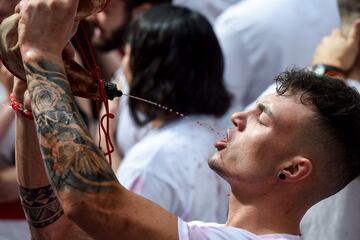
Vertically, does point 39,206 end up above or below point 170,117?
above

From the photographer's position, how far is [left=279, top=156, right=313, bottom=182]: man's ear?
94.4 inches

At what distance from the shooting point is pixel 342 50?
3631mm

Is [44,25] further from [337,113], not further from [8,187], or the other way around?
[8,187]

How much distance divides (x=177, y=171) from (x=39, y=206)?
1.20 meters

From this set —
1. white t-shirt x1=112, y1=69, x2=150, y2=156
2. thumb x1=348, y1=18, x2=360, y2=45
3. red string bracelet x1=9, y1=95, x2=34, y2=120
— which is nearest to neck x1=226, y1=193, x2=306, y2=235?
red string bracelet x1=9, y1=95, x2=34, y2=120

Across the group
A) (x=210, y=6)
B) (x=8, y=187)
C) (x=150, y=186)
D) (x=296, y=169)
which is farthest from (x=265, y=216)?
(x=210, y=6)

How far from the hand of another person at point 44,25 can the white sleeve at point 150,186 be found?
1.53 m

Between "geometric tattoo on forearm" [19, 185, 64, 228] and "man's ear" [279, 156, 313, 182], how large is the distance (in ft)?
2.17

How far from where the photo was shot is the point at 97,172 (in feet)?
6.95

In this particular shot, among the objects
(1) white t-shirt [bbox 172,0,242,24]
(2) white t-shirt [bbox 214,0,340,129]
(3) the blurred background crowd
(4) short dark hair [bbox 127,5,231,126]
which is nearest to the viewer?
(3) the blurred background crowd

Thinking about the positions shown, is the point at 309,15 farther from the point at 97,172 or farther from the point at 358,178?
the point at 97,172

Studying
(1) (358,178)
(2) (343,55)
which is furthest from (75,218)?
(2) (343,55)

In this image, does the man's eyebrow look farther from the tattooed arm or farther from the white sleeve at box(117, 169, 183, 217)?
the white sleeve at box(117, 169, 183, 217)

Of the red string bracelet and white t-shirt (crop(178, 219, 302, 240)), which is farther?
the red string bracelet
